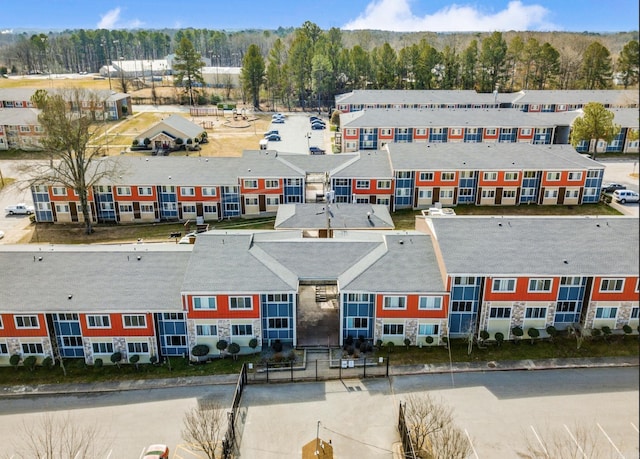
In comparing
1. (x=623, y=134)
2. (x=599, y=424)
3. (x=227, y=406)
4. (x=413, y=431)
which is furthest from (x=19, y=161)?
(x=623, y=134)

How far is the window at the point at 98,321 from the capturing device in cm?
3911

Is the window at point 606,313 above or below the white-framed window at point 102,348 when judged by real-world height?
above

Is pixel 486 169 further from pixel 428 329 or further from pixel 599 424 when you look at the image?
pixel 599 424

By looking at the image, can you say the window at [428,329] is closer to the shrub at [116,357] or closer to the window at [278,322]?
the window at [278,322]

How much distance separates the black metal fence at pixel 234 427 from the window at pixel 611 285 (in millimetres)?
27716

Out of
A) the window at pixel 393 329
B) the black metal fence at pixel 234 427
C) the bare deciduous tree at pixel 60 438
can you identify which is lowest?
the bare deciduous tree at pixel 60 438

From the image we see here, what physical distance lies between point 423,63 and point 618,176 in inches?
2848

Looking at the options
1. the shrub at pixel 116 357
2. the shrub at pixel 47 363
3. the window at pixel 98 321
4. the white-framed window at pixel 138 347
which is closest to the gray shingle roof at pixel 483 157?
the white-framed window at pixel 138 347

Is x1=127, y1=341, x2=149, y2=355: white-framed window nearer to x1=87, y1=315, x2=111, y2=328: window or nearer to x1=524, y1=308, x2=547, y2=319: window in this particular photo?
x1=87, y1=315, x2=111, y2=328: window

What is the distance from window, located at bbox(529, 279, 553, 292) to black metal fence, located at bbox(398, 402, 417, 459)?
14.6 m

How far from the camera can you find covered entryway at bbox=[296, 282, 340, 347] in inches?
1656

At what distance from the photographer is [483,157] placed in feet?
237

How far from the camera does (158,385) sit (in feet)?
123

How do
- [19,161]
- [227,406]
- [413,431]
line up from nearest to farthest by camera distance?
[413,431]
[227,406]
[19,161]
